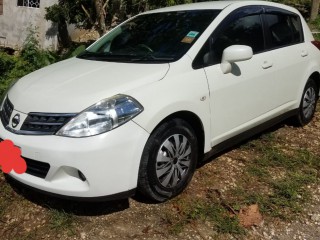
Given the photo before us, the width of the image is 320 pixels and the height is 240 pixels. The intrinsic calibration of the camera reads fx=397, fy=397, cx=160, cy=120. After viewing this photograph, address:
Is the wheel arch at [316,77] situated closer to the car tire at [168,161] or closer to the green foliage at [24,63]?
the car tire at [168,161]

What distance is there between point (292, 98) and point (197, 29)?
1.60 m

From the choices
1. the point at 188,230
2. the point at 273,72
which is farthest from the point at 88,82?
the point at 273,72

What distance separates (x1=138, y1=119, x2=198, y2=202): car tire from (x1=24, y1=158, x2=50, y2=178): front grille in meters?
0.67

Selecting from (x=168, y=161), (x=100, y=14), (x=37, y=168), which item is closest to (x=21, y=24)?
(x=100, y=14)

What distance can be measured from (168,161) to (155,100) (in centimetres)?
52

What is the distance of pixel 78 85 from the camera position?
3.02 metres

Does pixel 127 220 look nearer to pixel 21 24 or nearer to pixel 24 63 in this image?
pixel 24 63

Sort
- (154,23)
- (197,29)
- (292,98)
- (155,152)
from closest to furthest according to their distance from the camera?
(155,152)
(197,29)
(154,23)
(292,98)

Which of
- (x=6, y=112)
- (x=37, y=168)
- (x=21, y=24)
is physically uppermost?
(x=6, y=112)

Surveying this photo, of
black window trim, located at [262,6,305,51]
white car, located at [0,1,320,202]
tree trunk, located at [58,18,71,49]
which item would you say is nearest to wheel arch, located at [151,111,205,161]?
white car, located at [0,1,320,202]

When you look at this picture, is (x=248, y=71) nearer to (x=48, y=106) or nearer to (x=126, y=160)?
(x=126, y=160)

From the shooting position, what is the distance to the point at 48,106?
9.28 ft

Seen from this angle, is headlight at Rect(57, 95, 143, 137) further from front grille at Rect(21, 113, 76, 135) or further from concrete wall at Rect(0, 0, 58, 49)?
concrete wall at Rect(0, 0, 58, 49)

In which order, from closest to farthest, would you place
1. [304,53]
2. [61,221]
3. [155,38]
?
[61,221], [155,38], [304,53]
